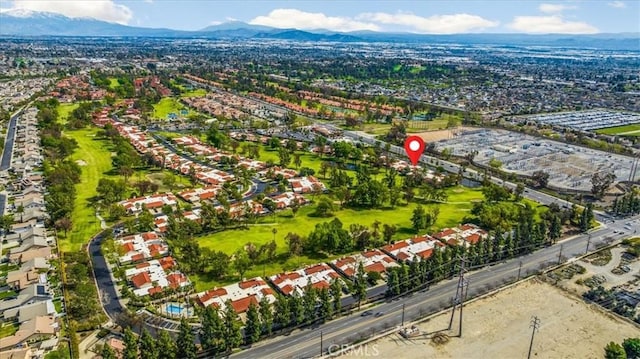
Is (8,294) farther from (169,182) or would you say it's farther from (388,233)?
(388,233)

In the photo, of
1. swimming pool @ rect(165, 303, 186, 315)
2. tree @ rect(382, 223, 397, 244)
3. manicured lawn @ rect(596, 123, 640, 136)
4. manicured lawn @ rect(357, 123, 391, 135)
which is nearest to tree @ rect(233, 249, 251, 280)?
swimming pool @ rect(165, 303, 186, 315)

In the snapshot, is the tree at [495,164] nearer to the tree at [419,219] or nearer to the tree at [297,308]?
the tree at [419,219]

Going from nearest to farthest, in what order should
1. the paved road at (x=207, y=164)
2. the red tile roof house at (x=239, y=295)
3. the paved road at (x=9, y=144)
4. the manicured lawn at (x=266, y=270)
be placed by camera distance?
1. the red tile roof house at (x=239, y=295)
2. the manicured lawn at (x=266, y=270)
3. the paved road at (x=207, y=164)
4. the paved road at (x=9, y=144)

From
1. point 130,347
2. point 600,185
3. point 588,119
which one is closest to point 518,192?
point 600,185

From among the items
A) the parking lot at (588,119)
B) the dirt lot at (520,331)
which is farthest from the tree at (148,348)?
the parking lot at (588,119)

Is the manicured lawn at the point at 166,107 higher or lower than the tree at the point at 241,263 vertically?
higher

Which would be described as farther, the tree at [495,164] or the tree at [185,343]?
the tree at [495,164]
